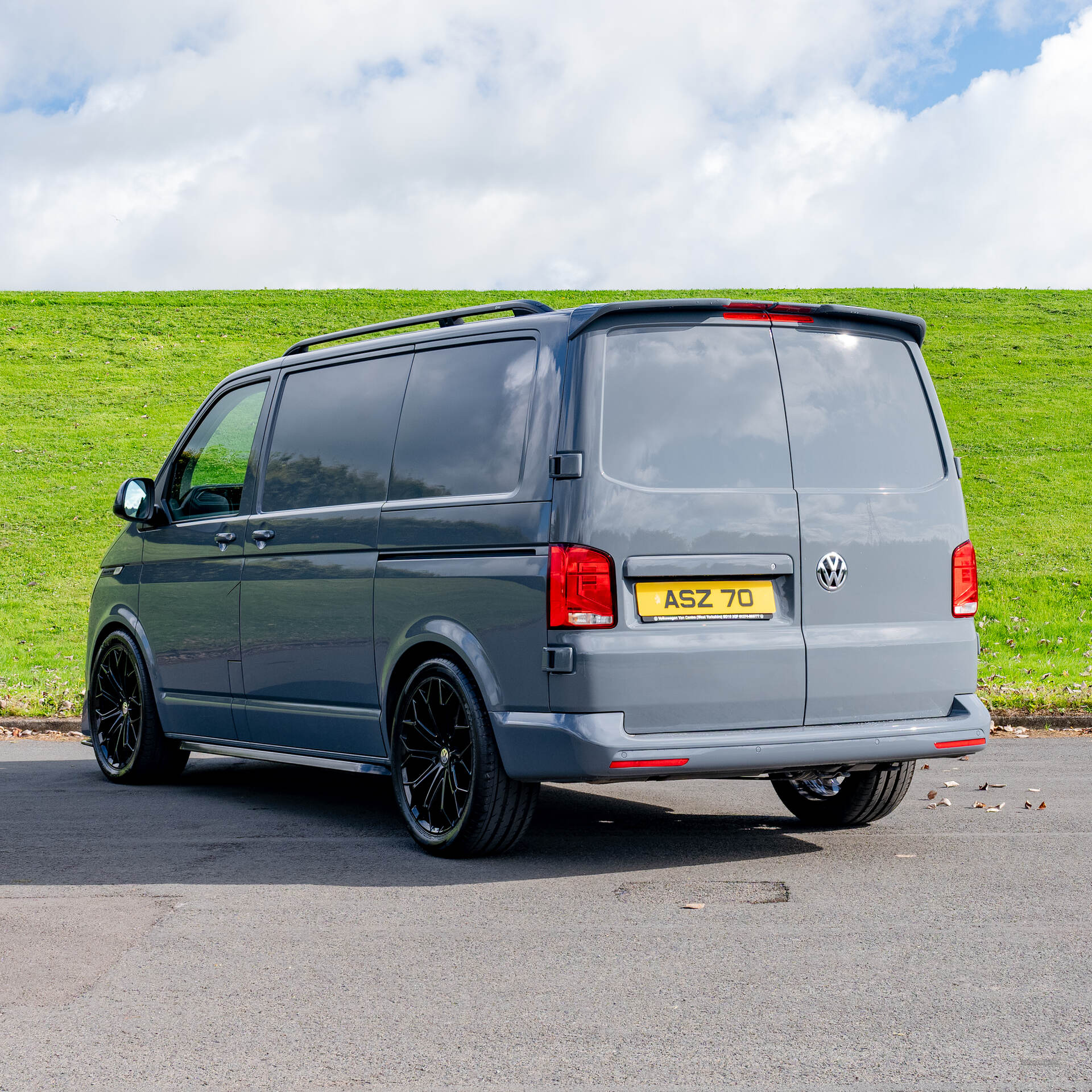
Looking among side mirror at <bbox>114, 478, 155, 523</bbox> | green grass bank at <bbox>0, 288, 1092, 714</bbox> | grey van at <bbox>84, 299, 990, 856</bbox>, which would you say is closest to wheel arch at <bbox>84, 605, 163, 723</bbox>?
side mirror at <bbox>114, 478, 155, 523</bbox>

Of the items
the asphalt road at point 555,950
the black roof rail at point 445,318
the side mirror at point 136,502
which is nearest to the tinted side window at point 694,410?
the black roof rail at point 445,318

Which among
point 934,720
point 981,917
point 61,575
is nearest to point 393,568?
point 934,720

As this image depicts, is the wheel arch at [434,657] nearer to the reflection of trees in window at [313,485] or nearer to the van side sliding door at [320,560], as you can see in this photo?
the van side sliding door at [320,560]

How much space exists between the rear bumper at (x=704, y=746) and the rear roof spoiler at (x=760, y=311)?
1.59m

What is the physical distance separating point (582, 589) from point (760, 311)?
4.96 feet

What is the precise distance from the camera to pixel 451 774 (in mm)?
6430

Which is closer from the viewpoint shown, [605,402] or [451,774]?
[605,402]

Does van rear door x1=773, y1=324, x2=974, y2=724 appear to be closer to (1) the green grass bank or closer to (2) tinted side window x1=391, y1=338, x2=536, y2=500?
(2) tinted side window x1=391, y1=338, x2=536, y2=500

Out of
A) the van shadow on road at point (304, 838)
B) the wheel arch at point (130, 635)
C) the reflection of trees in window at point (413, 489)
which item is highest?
the reflection of trees in window at point (413, 489)

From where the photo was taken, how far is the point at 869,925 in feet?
17.3

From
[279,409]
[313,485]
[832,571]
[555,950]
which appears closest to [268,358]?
[279,409]

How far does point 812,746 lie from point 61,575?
1673cm

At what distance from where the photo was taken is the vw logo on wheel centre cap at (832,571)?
616 cm

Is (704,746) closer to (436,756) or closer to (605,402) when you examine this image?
(436,756)
